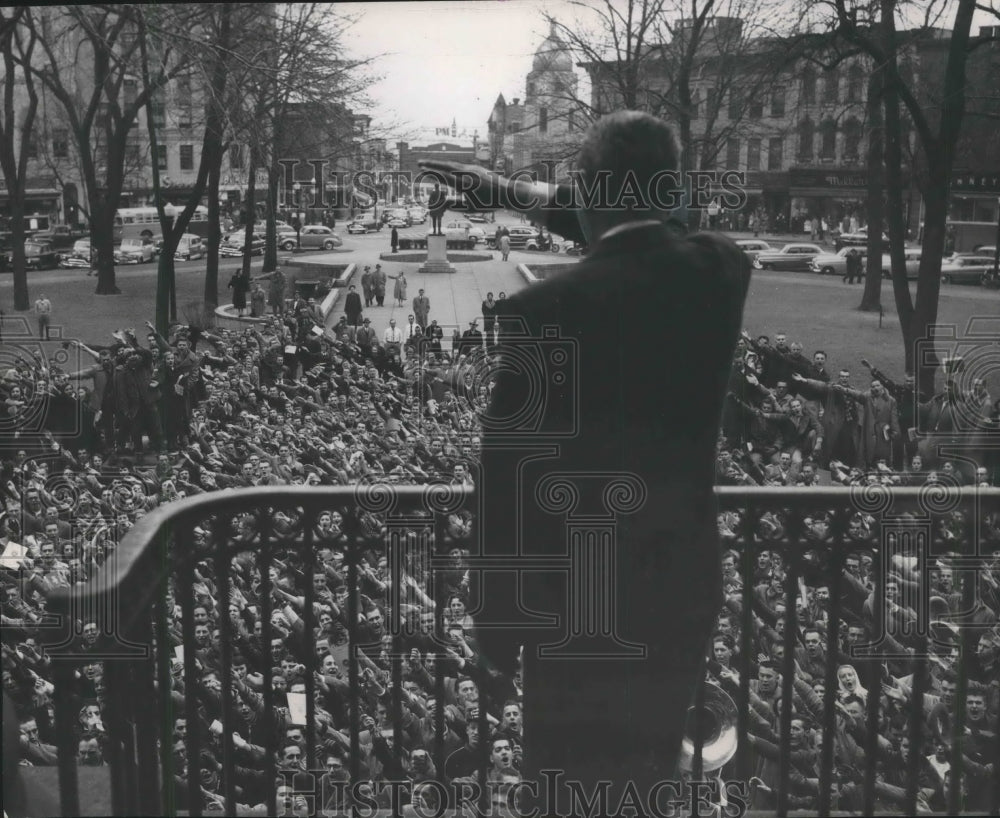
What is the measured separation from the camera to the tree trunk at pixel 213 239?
3662mm

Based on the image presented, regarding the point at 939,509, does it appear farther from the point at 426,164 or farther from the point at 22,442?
the point at 22,442

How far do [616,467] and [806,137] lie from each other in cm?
213

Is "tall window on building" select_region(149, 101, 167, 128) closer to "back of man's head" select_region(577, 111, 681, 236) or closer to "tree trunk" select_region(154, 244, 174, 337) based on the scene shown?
"tree trunk" select_region(154, 244, 174, 337)

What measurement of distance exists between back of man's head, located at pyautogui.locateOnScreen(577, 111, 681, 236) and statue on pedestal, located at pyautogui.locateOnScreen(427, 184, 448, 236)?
3.71 feet

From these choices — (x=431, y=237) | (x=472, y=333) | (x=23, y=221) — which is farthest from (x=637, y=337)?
(x=23, y=221)

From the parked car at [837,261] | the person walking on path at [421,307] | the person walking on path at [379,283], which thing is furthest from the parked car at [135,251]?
the parked car at [837,261]

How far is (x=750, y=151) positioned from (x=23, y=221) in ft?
8.37

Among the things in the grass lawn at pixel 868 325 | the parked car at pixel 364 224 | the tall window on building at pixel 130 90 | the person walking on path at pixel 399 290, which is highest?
the tall window on building at pixel 130 90

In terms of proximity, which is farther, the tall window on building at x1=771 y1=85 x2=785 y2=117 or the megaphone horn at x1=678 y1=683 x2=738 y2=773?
the tall window on building at x1=771 y1=85 x2=785 y2=117

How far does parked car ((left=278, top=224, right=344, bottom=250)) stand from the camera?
3.48 meters

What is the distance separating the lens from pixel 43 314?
3.87 m

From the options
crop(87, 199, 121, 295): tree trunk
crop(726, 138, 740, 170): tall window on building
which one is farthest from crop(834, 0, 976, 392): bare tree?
crop(87, 199, 121, 295): tree trunk

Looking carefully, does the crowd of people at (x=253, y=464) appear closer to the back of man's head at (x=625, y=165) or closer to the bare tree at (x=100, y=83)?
the bare tree at (x=100, y=83)

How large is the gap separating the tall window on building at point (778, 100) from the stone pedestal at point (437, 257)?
1141 mm
